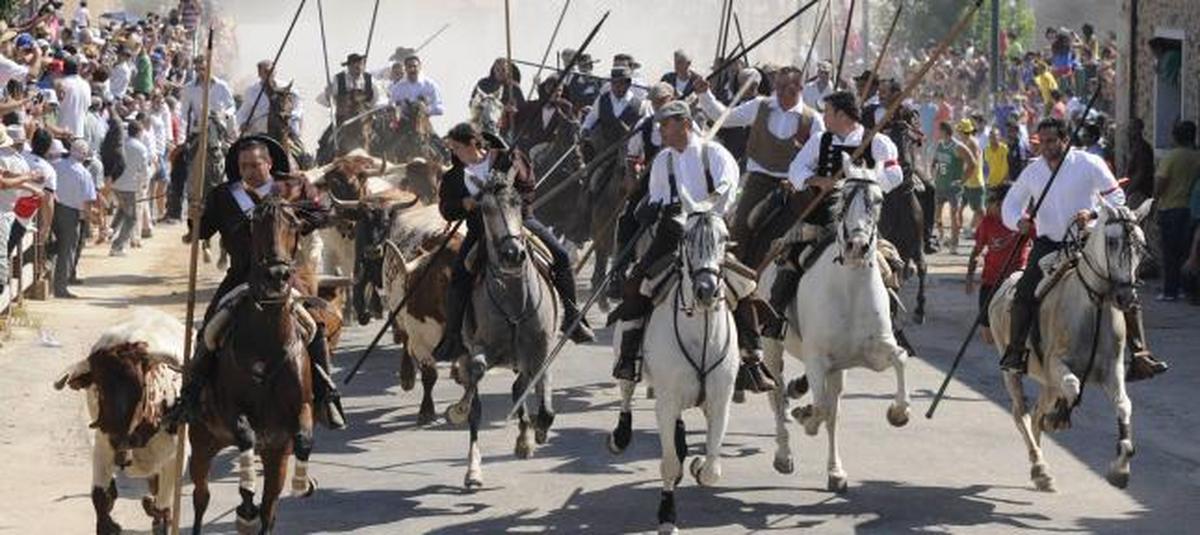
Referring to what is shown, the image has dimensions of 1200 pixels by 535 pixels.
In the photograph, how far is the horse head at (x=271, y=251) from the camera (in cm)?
1372

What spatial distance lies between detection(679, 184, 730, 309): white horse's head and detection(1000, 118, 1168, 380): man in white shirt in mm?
2706

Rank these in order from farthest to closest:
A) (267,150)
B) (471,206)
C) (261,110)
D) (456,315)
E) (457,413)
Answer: (261,110) < (456,315) < (457,413) < (471,206) < (267,150)

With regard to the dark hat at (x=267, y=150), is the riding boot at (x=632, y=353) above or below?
below

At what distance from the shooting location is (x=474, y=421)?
17.3 metres

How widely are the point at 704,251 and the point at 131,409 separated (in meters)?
3.34

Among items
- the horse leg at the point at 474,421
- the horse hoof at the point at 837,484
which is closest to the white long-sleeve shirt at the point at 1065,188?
the horse hoof at the point at 837,484

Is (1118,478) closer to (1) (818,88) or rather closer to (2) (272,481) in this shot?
(2) (272,481)

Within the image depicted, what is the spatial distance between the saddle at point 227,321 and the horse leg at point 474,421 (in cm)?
283

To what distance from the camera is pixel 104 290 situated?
29.7 meters

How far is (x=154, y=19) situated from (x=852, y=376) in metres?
29.2

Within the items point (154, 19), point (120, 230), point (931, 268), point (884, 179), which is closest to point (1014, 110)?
point (931, 268)

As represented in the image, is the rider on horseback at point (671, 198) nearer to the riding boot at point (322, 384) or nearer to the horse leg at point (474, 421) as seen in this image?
the horse leg at point (474, 421)

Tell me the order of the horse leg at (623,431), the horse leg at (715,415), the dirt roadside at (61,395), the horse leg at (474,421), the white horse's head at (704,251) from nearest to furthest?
the white horse's head at (704,251) < the horse leg at (715,415) < the dirt roadside at (61,395) < the horse leg at (623,431) < the horse leg at (474,421)

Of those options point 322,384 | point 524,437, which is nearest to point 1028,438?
point 524,437
